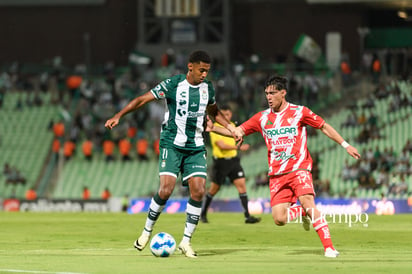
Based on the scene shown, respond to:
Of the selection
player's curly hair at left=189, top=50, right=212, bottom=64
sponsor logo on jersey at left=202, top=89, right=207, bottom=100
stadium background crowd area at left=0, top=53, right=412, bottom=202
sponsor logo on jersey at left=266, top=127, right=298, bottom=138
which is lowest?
stadium background crowd area at left=0, top=53, right=412, bottom=202

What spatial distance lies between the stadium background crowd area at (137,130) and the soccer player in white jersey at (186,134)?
21.3 m

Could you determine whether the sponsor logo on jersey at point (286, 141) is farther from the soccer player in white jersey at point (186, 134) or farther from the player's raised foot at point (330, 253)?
the player's raised foot at point (330, 253)

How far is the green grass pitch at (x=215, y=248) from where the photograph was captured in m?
13.5

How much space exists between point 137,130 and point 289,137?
31.9 metres

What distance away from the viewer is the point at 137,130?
47156 millimetres

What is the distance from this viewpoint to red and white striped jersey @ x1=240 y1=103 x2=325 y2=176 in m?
15.6

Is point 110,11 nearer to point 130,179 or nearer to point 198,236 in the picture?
point 130,179

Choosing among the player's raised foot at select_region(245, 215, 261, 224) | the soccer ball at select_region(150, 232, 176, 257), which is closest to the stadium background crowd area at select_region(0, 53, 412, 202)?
the player's raised foot at select_region(245, 215, 261, 224)

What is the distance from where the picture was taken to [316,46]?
51.5m

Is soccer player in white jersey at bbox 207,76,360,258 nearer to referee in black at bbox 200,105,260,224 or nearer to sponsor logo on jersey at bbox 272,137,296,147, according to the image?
sponsor logo on jersey at bbox 272,137,296,147

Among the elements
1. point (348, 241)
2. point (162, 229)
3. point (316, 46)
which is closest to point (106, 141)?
point (316, 46)

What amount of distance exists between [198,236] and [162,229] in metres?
2.75

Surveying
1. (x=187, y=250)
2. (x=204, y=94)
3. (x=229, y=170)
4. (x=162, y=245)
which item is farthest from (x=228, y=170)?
(x=162, y=245)

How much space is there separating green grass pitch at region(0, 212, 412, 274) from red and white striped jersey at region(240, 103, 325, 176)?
1378mm
